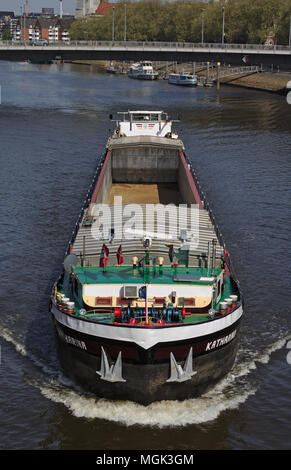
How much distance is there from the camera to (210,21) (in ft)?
533

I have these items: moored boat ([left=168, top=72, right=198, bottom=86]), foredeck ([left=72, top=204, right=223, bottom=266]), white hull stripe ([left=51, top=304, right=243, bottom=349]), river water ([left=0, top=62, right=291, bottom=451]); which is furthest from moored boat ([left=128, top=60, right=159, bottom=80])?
white hull stripe ([left=51, top=304, right=243, bottom=349])

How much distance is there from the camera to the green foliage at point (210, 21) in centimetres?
14425

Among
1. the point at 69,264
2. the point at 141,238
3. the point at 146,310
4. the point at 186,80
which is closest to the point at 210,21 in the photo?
the point at 186,80

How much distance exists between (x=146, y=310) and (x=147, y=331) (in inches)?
37.5

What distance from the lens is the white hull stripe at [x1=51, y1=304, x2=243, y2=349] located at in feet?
72.4

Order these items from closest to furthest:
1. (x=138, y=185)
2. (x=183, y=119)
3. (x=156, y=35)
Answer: (x=138, y=185)
(x=183, y=119)
(x=156, y=35)

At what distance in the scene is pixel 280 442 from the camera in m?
22.5

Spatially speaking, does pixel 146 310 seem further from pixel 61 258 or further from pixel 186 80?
pixel 186 80

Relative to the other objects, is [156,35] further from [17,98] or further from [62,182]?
[62,182]

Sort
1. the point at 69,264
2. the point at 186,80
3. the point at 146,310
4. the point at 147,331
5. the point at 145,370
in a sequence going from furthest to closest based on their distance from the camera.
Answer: the point at 186,80, the point at 69,264, the point at 146,310, the point at 145,370, the point at 147,331

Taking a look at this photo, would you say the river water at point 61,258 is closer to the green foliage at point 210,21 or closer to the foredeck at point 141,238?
the foredeck at point 141,238

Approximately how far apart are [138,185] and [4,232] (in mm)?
13030

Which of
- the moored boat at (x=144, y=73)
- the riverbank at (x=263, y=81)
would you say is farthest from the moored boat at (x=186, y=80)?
the moored boat at (x=144, y=73)

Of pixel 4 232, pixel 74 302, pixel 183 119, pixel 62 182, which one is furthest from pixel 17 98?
pixel 74 302
